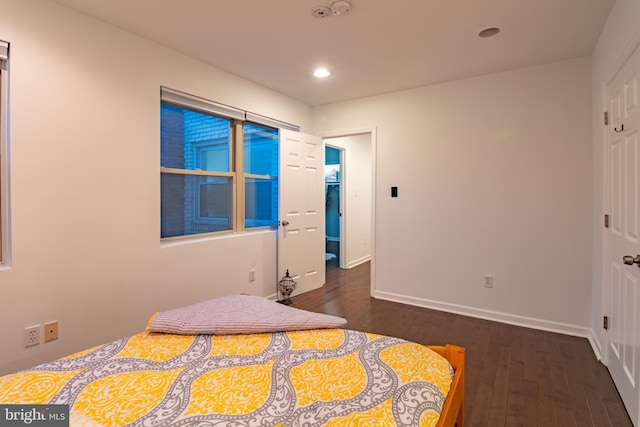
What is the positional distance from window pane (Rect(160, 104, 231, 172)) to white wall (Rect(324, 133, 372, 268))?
2194 mm

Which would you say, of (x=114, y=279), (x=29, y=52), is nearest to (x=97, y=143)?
(x=29, y=52)

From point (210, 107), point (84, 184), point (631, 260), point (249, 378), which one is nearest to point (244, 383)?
point (249, 378)

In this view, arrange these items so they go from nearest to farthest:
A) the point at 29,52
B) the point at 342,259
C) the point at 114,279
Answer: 1. the point at 29,52
2. the point at 114,279
3. the point at 342,259

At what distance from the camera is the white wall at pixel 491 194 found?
9.52 ft

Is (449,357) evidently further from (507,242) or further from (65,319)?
(65,319)

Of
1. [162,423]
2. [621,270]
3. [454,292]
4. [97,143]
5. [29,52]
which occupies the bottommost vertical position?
[454,292]

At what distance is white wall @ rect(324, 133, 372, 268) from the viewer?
5.48m

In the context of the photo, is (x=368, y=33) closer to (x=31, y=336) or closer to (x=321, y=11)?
(x=321, y=11)

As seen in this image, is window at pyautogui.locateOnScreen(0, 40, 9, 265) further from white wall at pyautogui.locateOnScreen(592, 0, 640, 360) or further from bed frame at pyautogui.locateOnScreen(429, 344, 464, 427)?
white wall at pyautogui.locateOnScreen(592, 0, 640, 360)

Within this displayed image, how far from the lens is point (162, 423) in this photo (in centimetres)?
98

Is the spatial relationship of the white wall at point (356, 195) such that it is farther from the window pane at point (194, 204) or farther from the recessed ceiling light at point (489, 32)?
the recessed ceiling light at point (489, 32)

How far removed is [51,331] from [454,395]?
240 centimetres

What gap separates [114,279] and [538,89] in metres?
3.89

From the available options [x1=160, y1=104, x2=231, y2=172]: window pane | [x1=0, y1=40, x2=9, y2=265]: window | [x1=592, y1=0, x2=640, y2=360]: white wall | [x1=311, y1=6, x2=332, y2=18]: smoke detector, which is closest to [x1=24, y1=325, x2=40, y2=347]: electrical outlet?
[x1=0, y1=40, x2=9, y2=265]: window
